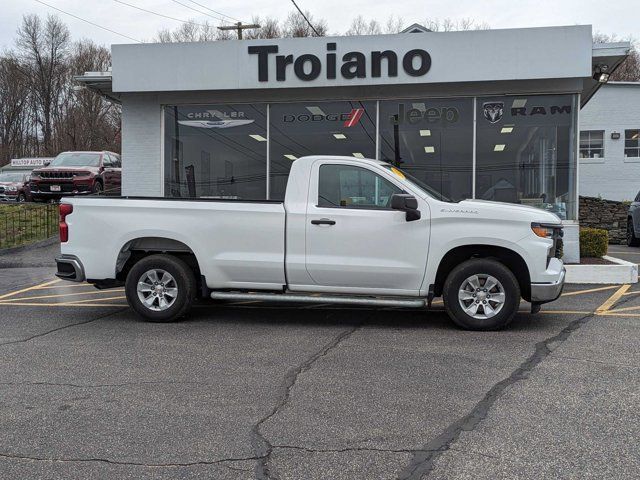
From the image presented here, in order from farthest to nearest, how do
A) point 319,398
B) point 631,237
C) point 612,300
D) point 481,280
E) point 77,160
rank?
point 77,160, point 631,237, point 612,300, point 481,280, point 319,398

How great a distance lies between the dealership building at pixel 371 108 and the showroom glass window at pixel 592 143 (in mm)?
13114

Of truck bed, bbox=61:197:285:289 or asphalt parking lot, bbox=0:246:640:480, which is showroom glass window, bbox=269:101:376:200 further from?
asphalt parking lot, bbox=0:246:640:480

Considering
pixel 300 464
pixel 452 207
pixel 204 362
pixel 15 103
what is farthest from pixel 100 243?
pixel 15 103

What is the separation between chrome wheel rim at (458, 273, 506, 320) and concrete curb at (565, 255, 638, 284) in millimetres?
4453

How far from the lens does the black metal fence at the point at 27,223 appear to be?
15962mm

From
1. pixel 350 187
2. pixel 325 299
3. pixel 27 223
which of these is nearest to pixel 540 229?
pixel 350 187

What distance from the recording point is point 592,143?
85.6 feet

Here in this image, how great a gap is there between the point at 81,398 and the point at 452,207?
173 inches

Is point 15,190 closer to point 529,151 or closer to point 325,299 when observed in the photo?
point 529,151

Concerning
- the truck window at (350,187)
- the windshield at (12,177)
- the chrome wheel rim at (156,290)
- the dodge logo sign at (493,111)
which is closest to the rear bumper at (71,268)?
the chrome wheel rim at (156,290)

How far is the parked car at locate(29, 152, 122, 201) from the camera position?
18.9 meters

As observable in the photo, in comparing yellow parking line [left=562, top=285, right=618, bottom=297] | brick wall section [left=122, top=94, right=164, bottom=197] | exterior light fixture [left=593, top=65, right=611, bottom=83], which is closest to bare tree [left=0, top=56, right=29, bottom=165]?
brick wall section [left=122, top=94, right=164, bottom=197]

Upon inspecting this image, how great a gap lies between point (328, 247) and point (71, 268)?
321cm

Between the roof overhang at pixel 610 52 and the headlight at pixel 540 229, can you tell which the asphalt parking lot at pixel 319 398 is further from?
the roof overhang at pixel 610 52
